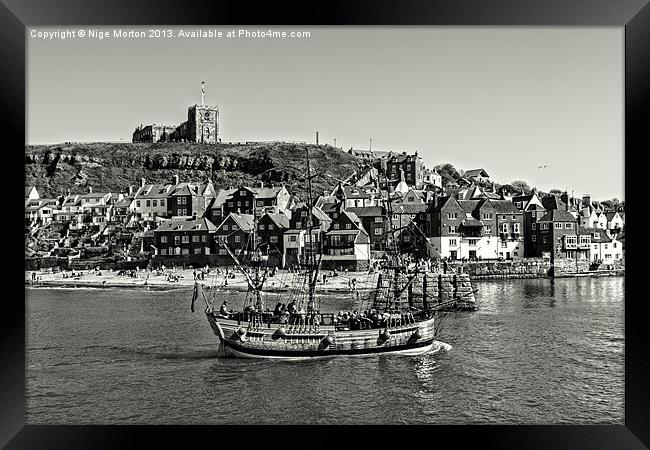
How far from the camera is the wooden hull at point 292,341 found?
47.6 feet

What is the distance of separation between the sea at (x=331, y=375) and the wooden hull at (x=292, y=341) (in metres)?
0.32

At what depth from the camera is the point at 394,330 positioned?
1517 cm

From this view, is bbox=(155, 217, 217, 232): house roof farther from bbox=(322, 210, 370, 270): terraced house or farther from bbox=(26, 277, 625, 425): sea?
bbox=(322, 210, 370, 270): terraced house

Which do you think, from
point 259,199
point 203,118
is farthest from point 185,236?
point 203,118

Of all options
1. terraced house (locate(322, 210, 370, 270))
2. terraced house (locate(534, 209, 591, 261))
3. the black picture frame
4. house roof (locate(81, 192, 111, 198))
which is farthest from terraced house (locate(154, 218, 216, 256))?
terraced house (locate(534, 209, 591, 261))

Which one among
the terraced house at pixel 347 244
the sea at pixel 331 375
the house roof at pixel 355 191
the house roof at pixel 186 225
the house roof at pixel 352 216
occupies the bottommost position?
the sea at pixel 331 375

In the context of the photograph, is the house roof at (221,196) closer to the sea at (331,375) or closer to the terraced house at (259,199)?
the terraced house at (259,199)

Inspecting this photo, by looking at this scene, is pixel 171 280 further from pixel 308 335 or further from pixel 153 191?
pixel 308 335
